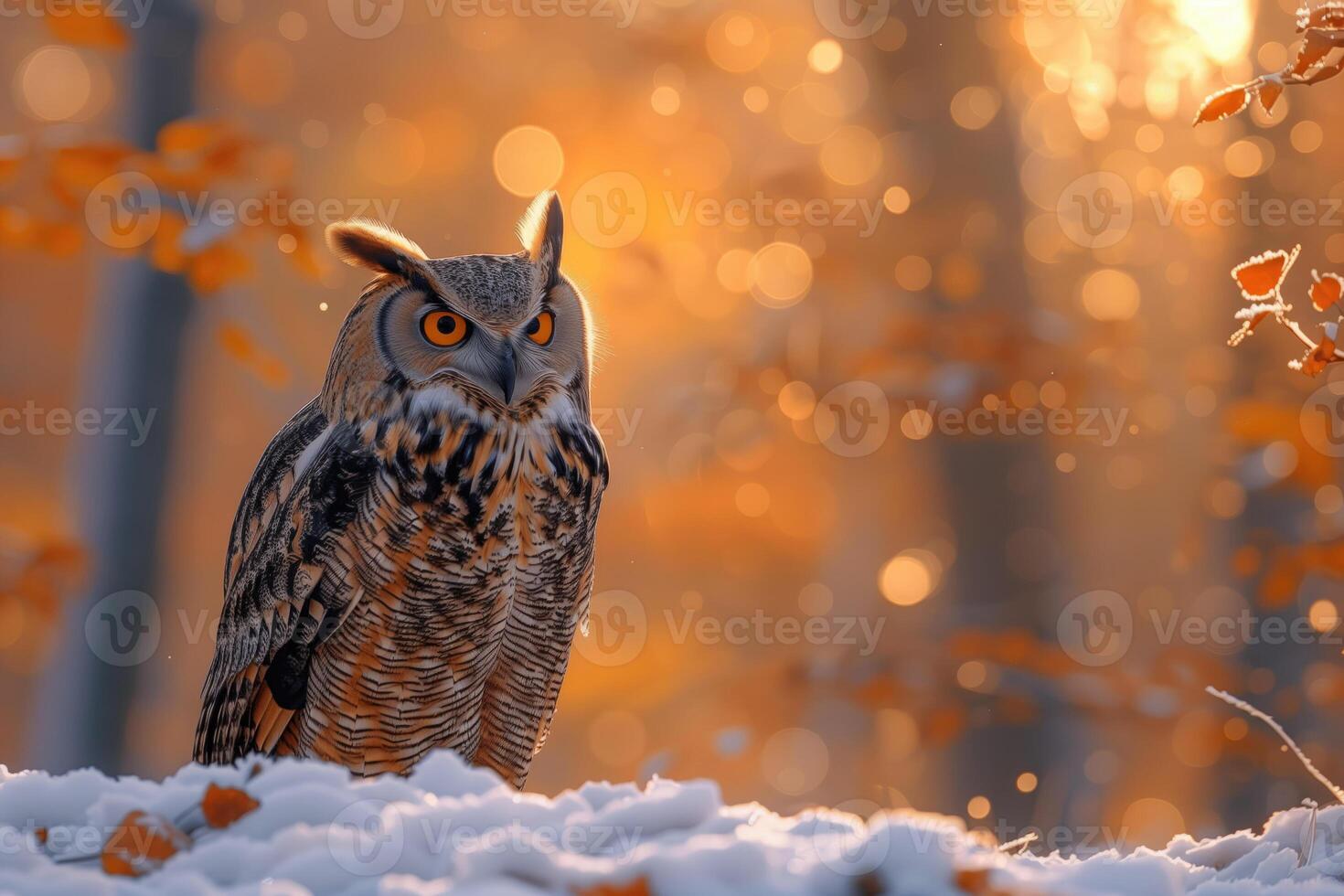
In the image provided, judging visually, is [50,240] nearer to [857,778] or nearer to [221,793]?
[221,793]

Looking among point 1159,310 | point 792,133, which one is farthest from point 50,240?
point 1159,310

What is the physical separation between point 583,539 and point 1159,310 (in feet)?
19.1

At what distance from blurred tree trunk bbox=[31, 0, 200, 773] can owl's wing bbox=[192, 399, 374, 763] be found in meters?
1.74

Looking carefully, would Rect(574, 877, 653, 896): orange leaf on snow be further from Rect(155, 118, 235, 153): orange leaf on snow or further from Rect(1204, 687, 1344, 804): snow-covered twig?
Rect(155, 118, 235, 153): orange leaf on snow

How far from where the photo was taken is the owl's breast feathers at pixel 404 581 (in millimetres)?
2354

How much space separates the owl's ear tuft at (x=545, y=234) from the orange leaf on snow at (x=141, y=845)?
158cm

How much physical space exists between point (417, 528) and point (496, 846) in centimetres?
119

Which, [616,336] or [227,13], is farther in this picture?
[616,336]

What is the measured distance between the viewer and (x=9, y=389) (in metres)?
10.5

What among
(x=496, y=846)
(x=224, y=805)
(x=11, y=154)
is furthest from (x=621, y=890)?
(x=11, y=154)

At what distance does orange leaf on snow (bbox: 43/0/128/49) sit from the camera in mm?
3510

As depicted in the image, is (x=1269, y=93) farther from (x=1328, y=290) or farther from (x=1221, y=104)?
(x=1328, y=290)

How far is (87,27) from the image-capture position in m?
3.51

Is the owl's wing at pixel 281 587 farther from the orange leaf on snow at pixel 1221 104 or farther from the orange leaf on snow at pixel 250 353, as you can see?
the orange leaf on snow at pixel 1221 104
